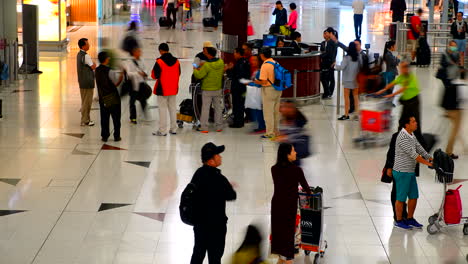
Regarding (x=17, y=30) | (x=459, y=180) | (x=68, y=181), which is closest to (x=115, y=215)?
(x=68, y=181)

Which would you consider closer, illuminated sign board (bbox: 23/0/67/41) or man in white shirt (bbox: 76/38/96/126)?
man in white shirt (bbox: 76/38/96/126)

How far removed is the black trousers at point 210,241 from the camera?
7453mm

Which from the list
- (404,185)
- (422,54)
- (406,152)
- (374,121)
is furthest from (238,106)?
(422,54)

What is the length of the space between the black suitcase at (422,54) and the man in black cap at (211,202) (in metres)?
14.9

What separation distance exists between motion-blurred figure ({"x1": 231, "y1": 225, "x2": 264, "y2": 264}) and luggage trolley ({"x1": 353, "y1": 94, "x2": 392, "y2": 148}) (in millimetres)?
3162

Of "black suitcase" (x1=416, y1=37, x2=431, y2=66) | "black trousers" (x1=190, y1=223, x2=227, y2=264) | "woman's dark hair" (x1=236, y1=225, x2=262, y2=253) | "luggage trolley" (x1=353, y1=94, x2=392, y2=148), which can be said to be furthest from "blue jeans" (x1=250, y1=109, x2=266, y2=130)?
"black suitcase" (x1=416, y1=37, x2=431, y2=66)

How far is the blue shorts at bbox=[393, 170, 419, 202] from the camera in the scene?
29.5 ft

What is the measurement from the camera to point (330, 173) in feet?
37.5

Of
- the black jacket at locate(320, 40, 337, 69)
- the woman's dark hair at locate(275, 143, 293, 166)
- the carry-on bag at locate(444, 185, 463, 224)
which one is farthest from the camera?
the black jacket at locate(320, 40, 337, 69)

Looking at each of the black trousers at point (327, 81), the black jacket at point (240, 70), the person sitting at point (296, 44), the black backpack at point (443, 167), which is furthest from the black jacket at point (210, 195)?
the black trousers at point (327, 81)

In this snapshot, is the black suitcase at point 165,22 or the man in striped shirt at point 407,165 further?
the black suitcase at point 165,22

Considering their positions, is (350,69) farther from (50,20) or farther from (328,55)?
(50,20)

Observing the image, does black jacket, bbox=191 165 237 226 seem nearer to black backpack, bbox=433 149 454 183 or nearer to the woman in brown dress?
the woman in brown dress

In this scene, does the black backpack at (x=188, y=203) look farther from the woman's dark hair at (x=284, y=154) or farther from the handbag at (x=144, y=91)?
the handbag at (x=144, y=91)
